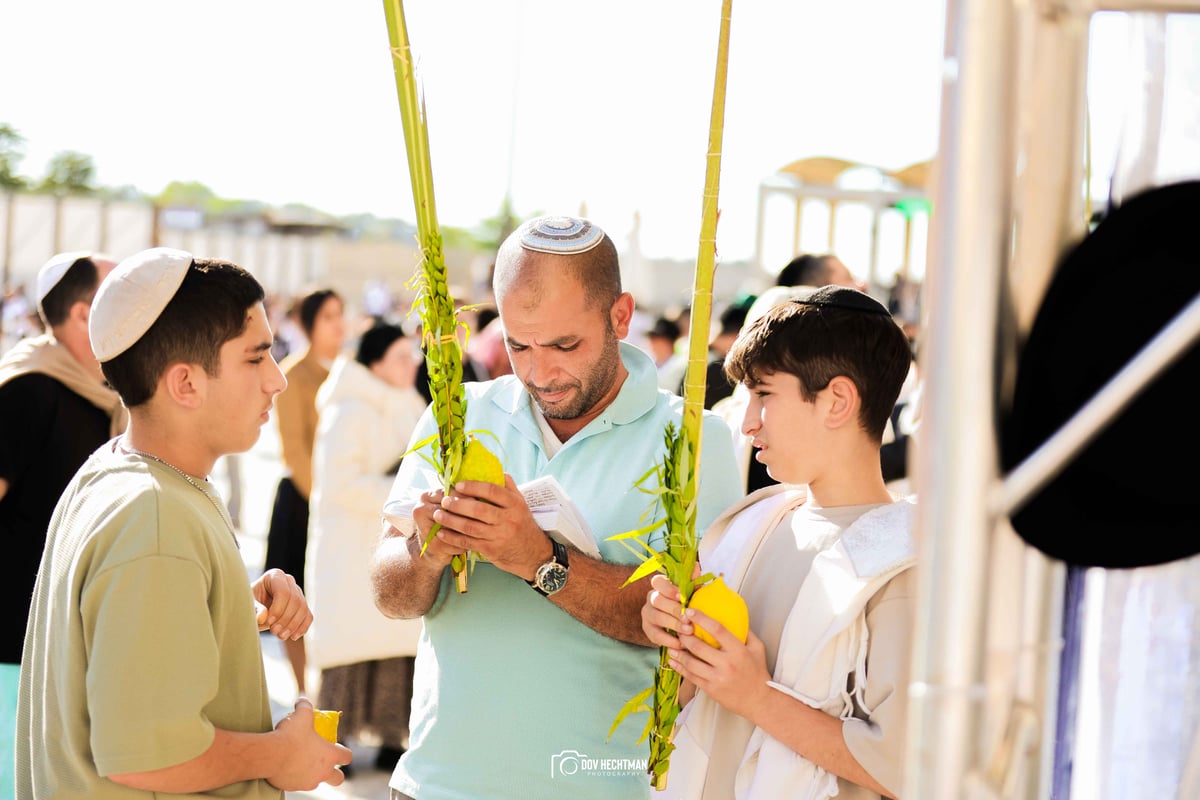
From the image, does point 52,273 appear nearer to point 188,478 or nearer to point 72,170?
point 188,478

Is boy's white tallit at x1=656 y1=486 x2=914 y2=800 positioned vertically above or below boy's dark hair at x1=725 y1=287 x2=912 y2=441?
below

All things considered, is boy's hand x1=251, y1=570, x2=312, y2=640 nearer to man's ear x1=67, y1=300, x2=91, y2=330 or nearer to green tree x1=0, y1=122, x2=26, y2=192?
man's ear x1=67, y1=300, x2=91, y2=330

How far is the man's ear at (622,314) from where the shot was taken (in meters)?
2.49

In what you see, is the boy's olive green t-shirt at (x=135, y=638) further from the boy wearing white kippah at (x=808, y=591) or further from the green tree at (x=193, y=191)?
the green tree at (x=193, y=191)

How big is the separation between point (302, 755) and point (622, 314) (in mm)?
1022

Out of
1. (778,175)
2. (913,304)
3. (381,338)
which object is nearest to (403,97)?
(381,338)

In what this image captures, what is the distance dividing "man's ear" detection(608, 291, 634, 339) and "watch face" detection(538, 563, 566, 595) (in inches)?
20.7

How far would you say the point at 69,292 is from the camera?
3920 mm

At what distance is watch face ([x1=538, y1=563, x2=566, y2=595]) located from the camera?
2.20 m

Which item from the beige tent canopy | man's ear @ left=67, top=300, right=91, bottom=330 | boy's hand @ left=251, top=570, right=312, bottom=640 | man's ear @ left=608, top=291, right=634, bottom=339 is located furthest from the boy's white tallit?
the beige tent canopy

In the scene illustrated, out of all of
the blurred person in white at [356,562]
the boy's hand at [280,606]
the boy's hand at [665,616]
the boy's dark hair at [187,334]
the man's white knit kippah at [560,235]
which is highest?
the man's white knit kippah at [560,235]

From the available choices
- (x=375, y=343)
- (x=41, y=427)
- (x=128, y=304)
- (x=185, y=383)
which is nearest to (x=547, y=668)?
(x=185, y=383)

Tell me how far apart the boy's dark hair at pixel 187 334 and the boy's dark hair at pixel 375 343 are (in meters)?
3.62

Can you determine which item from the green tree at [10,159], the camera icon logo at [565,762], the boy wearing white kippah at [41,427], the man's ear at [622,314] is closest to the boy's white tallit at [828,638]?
the camera icon logo at [565,762]
